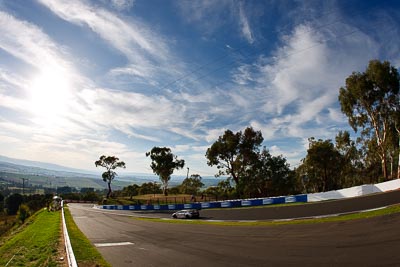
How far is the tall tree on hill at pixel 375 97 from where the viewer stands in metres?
44.4

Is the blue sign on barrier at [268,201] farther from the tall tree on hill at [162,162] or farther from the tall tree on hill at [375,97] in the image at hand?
the tall tree on hill at [162,162]

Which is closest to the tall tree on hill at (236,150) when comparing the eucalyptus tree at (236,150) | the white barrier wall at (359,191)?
the eucalyptus tree at (236,150)

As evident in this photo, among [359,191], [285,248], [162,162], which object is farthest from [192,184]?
[285,248]

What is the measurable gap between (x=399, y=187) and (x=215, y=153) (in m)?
34.6

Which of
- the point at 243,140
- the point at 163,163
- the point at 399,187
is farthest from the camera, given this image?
the point at 163,163

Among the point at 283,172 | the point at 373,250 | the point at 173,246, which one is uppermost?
the point at 283,172

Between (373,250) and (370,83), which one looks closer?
(373,250)

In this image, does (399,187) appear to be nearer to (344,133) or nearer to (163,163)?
(344,133)

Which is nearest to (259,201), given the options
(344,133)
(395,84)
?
(395,84)

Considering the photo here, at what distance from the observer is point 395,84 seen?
44.4 metres

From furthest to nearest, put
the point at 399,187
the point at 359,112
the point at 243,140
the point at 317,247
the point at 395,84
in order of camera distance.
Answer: the point at 243,140, the point at 359,112, the point at 395,84, the point at 399,187, the point at 317,247

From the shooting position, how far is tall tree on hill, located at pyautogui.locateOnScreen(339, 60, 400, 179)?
44.4 metres

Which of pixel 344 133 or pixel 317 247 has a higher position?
pixel 344 133

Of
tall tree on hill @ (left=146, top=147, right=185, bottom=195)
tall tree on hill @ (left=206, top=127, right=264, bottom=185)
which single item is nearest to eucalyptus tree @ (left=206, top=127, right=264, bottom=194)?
tall tree on hill @ (left=206, top=127, right=264, bottom=185)
